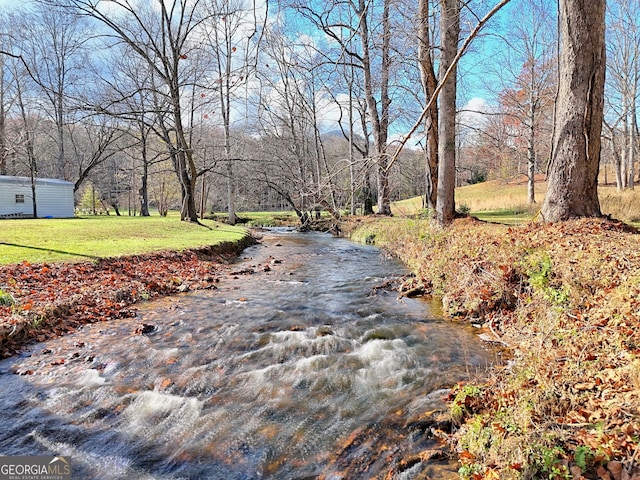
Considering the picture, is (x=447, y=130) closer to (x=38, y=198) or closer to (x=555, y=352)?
(x=555, y=352)

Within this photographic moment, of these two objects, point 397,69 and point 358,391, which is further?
point 397,69

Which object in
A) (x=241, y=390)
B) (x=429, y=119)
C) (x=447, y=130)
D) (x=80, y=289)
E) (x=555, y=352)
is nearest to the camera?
(x=555, y=352)

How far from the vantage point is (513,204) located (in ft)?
86.6

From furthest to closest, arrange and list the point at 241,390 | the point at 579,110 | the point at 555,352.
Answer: the point at 579,110
the point at 241,390
the point at 555,352

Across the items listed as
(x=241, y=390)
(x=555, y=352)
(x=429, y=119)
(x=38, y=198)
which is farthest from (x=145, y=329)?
(x=38, y=198)

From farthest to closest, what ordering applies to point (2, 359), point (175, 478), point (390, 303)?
1. point (390, 303)
2. point (2, 359)
3. point (175, 478)

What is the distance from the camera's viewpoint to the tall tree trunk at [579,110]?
19.5 feet

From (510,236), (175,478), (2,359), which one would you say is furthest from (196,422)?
(510,236)

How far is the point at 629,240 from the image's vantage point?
195 inches

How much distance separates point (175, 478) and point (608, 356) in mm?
3618

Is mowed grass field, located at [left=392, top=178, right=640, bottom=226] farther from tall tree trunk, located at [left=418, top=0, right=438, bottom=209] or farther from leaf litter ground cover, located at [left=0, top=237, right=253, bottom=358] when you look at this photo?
leaf litter ground cover, located at [left=0, top=237, right=253, bottom=358]

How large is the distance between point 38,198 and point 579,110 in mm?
33932

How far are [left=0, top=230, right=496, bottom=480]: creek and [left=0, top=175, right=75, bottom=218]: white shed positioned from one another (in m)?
28.2

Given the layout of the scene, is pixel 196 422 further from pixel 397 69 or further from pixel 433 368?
pixel 397 69
